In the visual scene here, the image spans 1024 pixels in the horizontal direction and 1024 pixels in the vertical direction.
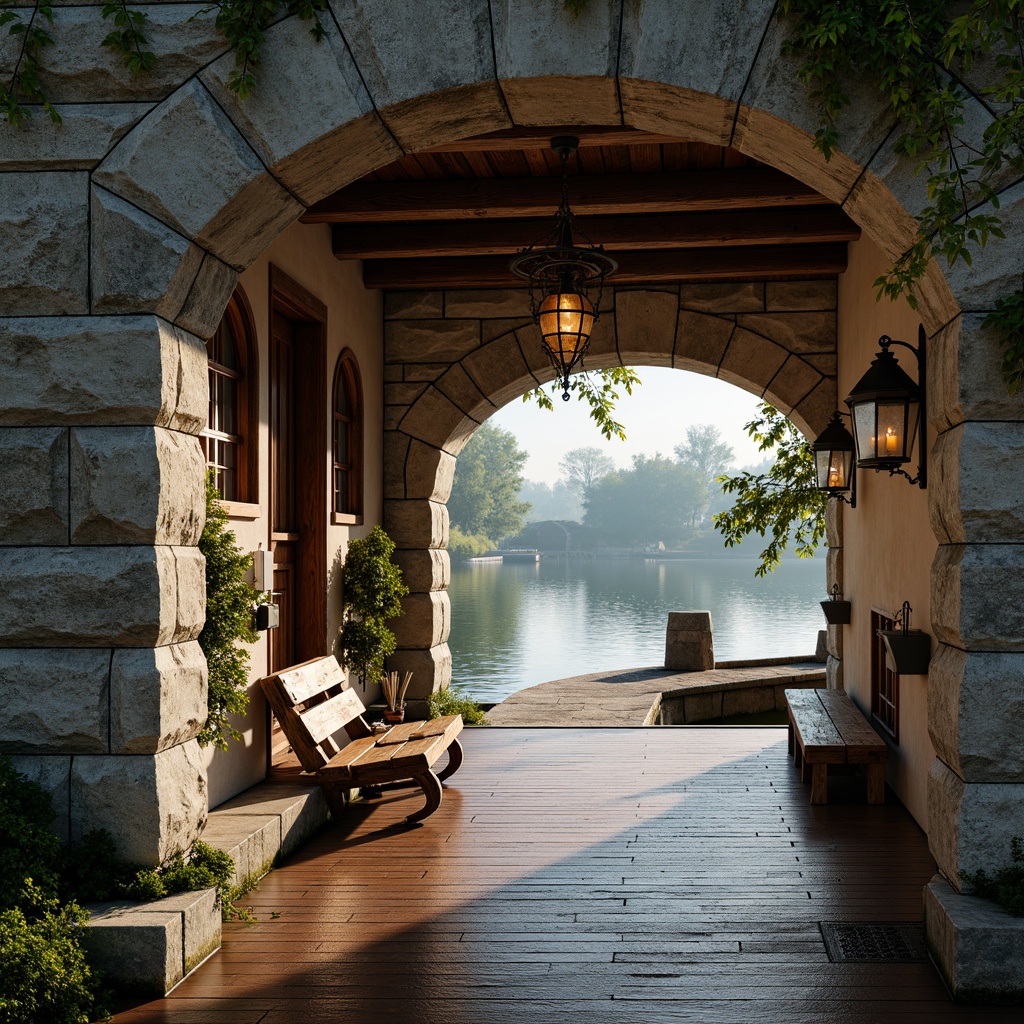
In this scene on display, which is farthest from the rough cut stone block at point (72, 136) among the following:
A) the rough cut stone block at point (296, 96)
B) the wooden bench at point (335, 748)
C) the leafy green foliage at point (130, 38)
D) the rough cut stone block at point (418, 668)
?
the rough cut stone block at point (418, 668)

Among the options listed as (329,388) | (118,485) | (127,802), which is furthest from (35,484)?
(329,388)

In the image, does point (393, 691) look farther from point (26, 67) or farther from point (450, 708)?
point (26, 67)

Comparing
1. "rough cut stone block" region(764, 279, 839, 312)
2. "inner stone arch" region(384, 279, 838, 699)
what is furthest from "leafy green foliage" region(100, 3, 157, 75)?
"rough cut stone block" region(764, 279, 839, 312)

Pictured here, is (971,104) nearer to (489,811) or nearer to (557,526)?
Result: (489,811)

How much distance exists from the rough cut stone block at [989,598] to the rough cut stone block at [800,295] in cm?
503

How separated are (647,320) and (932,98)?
498 centimetres

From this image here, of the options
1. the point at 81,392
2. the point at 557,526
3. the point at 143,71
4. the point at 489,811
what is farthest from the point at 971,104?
the point at 557,526

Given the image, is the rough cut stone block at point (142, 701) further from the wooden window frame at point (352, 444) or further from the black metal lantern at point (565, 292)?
the wooden window frame at point (352, 444)

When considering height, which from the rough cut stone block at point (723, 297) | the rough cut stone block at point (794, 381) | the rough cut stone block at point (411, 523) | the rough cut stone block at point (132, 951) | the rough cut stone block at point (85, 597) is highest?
the rough cut stone block at point (723, 297)

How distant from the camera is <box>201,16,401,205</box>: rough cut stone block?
10.7ft

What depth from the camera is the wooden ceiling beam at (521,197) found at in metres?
5.97

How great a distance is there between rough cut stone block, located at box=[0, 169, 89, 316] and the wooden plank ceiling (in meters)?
2.33

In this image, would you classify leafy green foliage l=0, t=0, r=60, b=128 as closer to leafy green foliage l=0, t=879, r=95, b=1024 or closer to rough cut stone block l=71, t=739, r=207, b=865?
rough cut stone block l=71, t=739, r=207, b=865

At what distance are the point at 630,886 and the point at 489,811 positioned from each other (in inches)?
50.5
